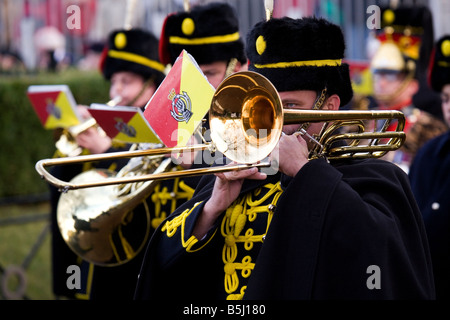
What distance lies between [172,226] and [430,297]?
106cm

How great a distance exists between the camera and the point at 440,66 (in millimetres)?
5020

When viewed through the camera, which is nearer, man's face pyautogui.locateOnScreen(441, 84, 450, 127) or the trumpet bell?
the trumpet bell

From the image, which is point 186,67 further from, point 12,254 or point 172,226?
point 12,254

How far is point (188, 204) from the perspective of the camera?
3250 millimetres

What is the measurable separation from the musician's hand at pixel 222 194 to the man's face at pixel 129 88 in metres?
2.02

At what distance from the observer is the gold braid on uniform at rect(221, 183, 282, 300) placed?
290 cm

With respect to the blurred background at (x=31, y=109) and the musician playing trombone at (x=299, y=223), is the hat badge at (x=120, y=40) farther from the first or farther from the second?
the musician playing trombone at (x=299, y=223)

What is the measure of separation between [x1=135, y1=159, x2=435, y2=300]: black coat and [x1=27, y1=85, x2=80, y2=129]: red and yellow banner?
85.2 inches

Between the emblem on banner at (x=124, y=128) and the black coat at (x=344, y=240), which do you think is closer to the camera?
the black coat at (x=344, y=240)

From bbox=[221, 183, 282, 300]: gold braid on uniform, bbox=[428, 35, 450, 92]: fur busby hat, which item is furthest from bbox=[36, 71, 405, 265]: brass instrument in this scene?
bbox=[428, 35, 450, 92]: fur busby hat

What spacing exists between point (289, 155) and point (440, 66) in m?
2.69

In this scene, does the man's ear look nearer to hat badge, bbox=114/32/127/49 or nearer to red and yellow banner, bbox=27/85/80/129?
red and yellow banner, bbox=27/85/80/129

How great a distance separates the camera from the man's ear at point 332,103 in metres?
2.92

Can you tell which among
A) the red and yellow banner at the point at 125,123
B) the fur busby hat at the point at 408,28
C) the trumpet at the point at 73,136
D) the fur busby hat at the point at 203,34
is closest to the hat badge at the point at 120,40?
the trumpet at the point at 73,136
